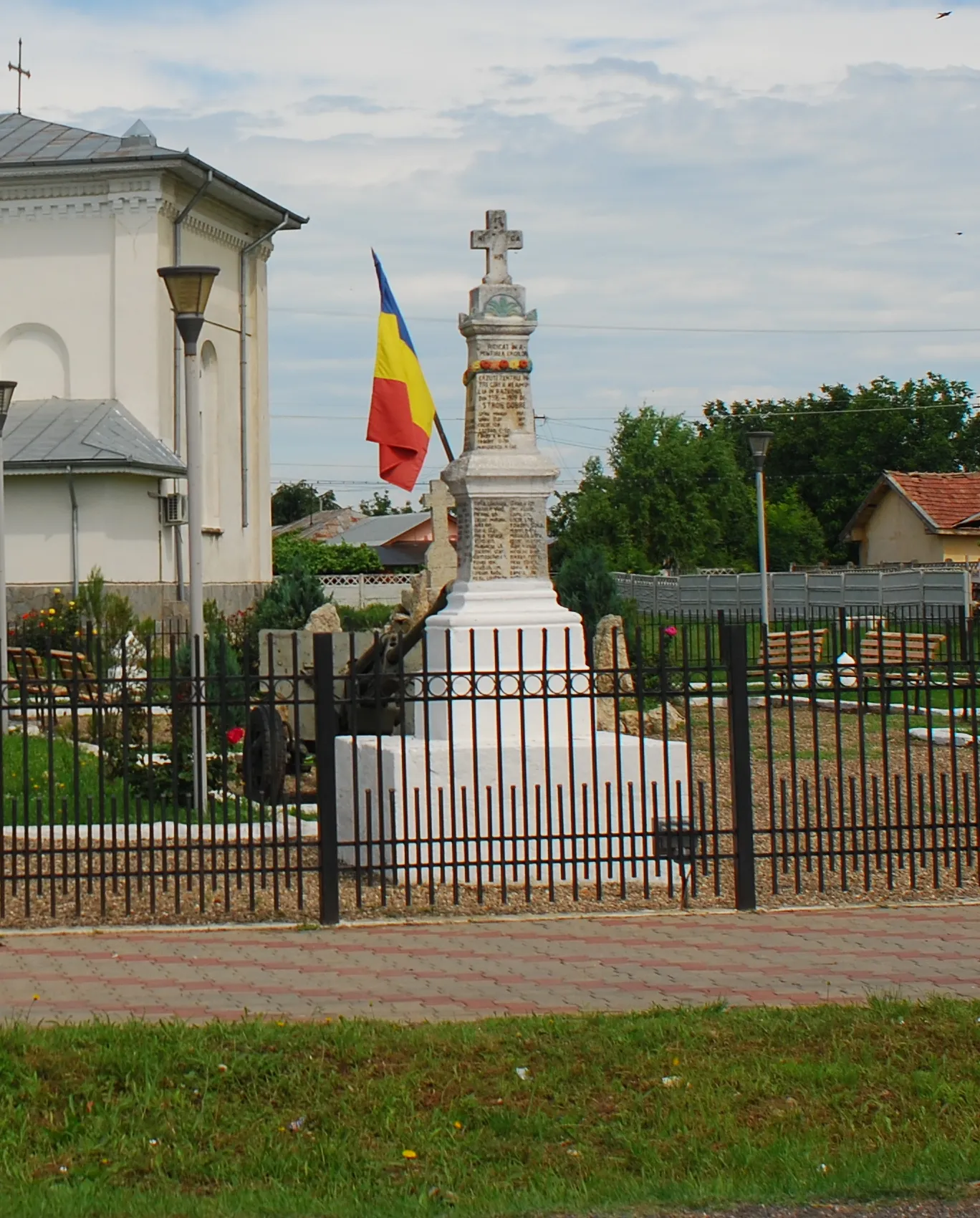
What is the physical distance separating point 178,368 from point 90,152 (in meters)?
4.88

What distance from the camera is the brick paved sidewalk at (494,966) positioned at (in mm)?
6801

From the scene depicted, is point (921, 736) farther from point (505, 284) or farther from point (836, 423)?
point (836, 423)

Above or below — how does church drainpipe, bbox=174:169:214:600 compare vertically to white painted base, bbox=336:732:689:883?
above

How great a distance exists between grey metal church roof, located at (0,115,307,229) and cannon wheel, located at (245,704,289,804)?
812 inches

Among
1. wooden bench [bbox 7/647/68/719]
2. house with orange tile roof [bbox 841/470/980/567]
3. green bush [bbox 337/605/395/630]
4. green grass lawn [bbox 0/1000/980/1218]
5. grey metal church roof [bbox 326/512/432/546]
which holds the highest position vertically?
grey metal church roof [bbox 326/512/432/546]

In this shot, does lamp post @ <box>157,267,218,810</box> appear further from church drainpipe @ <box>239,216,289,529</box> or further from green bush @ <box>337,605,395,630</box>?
church drainpipe @ <box>239,216,289,529</box>

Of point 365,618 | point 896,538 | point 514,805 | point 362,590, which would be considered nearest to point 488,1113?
point 514,805

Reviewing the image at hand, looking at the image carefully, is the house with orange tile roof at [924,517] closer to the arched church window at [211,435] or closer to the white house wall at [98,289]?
the arched church window at [211,435]

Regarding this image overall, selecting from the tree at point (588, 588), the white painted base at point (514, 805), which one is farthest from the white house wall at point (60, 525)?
the white painted base at point (514, 805)

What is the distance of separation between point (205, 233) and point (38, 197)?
3446mm

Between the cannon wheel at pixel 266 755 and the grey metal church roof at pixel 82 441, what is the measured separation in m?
17.1

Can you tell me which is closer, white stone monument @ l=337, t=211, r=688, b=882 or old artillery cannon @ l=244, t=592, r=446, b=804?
old artillery cannon @ l=244, t=592, r=446, b=804

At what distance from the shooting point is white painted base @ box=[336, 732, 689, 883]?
8.79m

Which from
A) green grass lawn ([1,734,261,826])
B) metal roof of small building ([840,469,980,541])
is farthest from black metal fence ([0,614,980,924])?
metal roof of small building ([840,469,980,541])
